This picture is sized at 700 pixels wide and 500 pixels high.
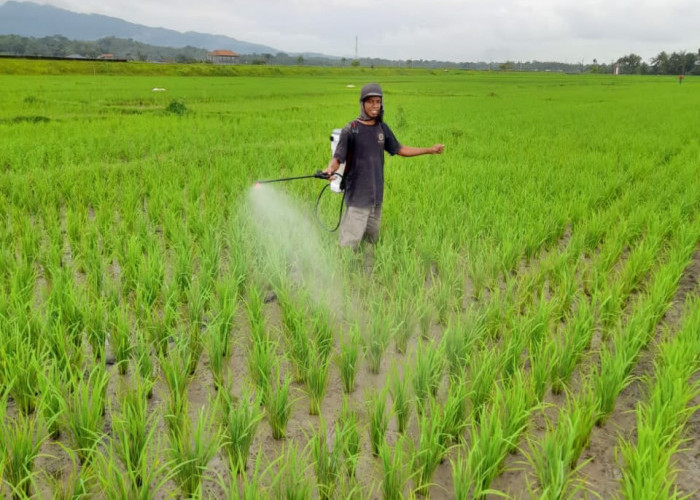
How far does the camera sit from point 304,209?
216 inches

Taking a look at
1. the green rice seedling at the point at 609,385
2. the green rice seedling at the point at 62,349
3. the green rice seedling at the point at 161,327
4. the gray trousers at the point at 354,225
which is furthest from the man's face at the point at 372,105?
the green rice seedling at the point at 62,349

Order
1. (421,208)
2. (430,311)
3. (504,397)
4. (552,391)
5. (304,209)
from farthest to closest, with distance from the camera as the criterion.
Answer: (304,209), (421,208), (430,311), (552,391), (504,397)

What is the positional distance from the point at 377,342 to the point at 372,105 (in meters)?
1.71

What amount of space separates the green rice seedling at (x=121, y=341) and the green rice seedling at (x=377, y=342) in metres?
1.20

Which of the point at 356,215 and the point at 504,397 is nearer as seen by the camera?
the point at 504,397

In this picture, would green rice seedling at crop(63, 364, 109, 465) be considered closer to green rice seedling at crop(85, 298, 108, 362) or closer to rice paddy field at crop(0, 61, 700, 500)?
rice paddy field at crop(0, 61, 700, 500)

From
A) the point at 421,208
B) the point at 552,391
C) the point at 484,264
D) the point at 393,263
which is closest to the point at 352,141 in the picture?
the point at 393,263

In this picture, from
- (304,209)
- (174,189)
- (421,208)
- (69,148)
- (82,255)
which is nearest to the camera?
(82,255)

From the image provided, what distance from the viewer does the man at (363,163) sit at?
3.58 metres

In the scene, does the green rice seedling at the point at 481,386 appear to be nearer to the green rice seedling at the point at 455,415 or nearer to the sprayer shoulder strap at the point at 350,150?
A: the green rice seedling at the point at 455,415

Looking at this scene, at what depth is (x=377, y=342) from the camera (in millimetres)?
2623

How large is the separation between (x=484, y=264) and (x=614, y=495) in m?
2.05

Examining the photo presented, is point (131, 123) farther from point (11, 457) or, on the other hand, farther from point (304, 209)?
point (11, 457)

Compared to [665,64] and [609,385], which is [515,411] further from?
[665,64]
